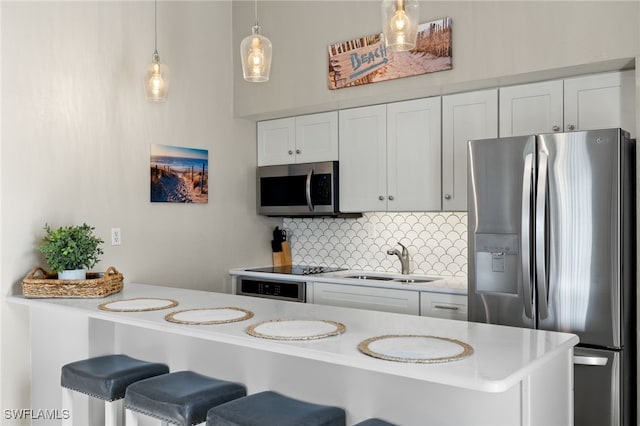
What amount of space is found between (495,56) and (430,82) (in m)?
0.41

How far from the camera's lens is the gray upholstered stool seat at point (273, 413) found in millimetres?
1879

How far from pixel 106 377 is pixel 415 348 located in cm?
138

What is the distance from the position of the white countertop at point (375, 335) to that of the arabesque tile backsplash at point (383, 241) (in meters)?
1.59

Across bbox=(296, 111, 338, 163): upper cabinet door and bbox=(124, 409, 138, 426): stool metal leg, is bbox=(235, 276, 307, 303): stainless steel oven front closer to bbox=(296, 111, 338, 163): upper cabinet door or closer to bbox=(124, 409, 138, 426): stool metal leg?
bbox=(296, 111, 338, 163): upper cabinet door

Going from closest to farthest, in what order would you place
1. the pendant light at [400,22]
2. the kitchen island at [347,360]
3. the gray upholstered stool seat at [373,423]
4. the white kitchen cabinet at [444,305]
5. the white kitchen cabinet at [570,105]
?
the kitchen island at [347,360] < the gray upholstered stool seat at [373,423] < the pendant light at [400,22] < the white kitchen cabinet at [570,105] < the white kitchen cabinet at [444,305]

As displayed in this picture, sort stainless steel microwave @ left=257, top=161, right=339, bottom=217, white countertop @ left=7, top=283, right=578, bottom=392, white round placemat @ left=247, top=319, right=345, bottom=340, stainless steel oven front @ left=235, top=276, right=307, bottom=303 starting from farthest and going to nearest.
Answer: stainless steel microwave @ left=257, top=161, right=339, bottom=217
stainless steel oven front @ left=235, top=276, right=307, bottom=303
white round placemat @ left=247, top=319, right=345, bottom=340
white countertop @ left=7, top=283, right=578, bottom=392

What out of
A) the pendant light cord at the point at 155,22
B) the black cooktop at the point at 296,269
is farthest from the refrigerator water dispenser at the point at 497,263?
the pendant light cord at the point at 155,22

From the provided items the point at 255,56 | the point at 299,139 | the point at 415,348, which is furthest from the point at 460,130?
the point at 415,348

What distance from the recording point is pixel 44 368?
3.03m

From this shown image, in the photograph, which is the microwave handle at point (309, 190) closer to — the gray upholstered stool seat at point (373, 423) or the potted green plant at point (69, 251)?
the potted green plant at point (69, 251)

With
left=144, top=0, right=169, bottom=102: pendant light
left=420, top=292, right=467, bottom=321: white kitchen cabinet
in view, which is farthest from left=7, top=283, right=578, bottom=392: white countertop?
left=144, top=0, right=169, bottom=102: pendant light

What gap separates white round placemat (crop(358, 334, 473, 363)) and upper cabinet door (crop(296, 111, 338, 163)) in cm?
238

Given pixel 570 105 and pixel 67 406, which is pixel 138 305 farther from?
pixel 570 105

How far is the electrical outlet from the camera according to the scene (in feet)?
11.8
